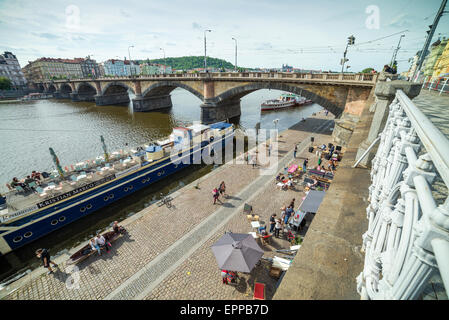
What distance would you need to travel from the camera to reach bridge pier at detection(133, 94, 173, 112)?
5400 centimetres

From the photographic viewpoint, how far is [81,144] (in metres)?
31.3

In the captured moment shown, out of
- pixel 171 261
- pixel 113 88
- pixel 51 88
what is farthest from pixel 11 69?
pixel 171 261

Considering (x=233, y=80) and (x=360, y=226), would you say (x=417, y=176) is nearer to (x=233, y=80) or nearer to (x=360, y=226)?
(x=360, y=226)

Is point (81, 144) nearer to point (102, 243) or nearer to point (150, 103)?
point (102, 243)

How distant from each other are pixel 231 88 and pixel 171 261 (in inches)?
1285

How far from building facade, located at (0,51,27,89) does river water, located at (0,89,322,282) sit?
310ft

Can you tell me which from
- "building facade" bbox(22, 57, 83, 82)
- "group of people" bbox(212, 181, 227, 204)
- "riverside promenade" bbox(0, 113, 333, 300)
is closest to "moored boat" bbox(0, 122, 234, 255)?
"riverside promenade" bbox(0, 113, 333, 300)

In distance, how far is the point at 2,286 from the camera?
9102 mm

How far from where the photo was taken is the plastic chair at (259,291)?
759 centimetres

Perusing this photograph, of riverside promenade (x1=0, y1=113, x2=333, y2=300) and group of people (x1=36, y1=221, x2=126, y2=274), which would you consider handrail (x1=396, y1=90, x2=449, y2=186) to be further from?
group of people (x1=36, y1=221, x2=126, y2=274)

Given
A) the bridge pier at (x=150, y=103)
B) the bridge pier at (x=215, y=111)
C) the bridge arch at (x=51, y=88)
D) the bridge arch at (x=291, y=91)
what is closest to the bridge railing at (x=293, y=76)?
the bridge arch at (x=291, y=91)
